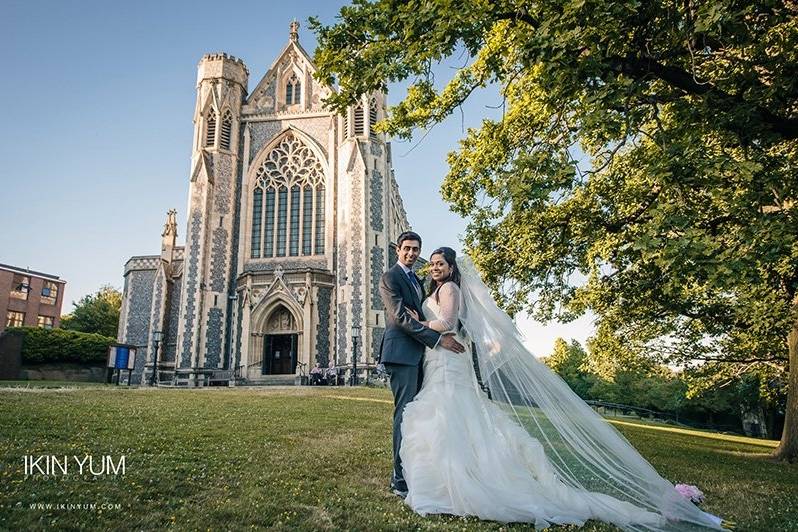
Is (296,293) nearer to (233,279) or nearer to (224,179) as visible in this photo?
(233,279)

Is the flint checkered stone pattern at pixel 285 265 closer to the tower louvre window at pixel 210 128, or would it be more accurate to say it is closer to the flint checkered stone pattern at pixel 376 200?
the flint checkered stone pattern at pixel 376 200

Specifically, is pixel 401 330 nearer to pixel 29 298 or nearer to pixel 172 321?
pixel 172 321

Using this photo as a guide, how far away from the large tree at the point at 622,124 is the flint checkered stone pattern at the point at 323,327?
17069 millimetres

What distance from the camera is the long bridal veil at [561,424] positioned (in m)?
4.19

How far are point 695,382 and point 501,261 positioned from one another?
10.3 meters

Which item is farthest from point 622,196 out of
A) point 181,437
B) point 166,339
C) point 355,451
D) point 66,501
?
point 166,339

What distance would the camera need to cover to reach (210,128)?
29750 mm

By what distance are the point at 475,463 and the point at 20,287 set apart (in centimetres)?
→ 5938

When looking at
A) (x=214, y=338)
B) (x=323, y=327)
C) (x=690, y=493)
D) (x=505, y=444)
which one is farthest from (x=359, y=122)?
(x=690, y=493)

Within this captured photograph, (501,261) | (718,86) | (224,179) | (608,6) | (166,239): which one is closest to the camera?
(608,6)

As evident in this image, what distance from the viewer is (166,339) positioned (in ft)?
95.5

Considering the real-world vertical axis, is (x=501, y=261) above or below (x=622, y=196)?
below

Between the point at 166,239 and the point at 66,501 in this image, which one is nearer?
the point at 66,501

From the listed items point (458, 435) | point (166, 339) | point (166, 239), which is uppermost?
point (166, 239)
